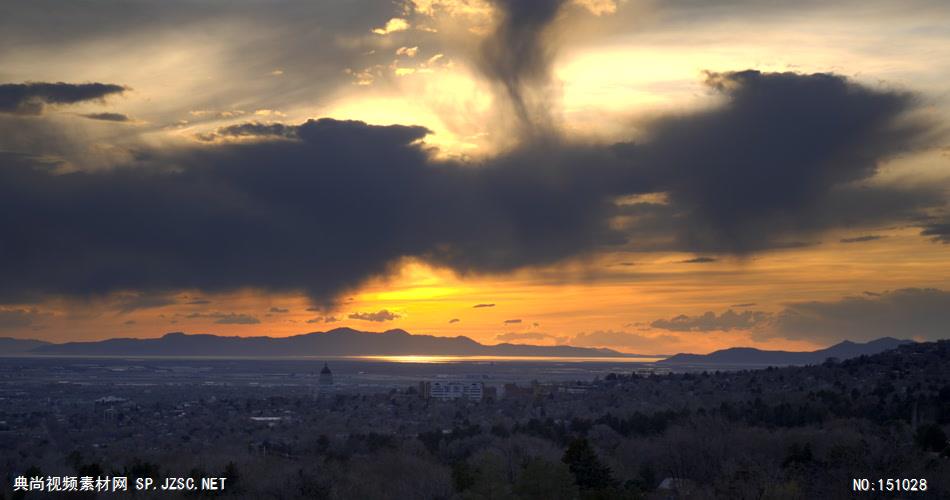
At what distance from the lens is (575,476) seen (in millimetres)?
51438

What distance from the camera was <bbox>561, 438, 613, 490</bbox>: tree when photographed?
51059 mm

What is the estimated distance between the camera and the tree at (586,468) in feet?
168

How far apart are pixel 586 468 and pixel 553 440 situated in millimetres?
23835

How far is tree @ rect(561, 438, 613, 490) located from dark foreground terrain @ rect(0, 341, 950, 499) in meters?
0.10

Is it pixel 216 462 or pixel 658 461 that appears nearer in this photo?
pixel 658 461

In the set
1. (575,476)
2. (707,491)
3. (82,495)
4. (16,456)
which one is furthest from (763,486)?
(16,456)

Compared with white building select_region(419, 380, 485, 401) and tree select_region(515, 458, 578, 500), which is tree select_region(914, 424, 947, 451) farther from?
white building select_region(419, 380, 485, 401)

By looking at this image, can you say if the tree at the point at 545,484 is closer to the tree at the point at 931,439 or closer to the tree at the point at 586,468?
the tree at the point at 586,468

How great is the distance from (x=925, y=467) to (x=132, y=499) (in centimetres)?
3637

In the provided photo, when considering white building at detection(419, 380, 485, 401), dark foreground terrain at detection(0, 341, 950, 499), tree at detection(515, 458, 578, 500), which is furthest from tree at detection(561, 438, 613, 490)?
white building at detection(419, 380, 485, 401)

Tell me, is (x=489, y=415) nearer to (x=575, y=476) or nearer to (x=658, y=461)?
(x=658, y=461)

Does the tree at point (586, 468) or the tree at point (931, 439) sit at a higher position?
the tree at point (931, 439)

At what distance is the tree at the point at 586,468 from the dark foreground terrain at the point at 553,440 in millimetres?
98

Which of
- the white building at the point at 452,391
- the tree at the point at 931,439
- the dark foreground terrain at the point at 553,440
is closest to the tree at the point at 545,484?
the dark foreground terrain at the point at 553,440
